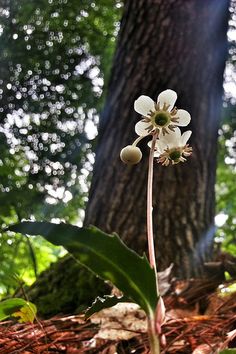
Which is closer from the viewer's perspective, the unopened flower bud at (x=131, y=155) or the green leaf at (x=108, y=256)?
the green leaf at (x=108, y=256)

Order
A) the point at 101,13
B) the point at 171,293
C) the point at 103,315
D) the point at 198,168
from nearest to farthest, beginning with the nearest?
the point at 103,315 < the point at 171,293 < the point at 198,168 < the point at 101,13

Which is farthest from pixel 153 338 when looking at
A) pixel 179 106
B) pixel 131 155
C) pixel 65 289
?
pixel 179 106

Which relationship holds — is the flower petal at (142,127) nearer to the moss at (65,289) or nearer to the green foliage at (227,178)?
the moss at (65,289)

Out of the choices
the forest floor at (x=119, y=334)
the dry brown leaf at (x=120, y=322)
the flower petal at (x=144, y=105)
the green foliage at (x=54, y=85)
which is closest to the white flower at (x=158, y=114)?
the flower petal at (x=144, y=105)

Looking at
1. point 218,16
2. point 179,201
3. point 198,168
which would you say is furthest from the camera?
point 218,16

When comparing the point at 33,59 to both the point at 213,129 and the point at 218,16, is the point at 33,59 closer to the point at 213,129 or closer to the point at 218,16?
the point at 218,16

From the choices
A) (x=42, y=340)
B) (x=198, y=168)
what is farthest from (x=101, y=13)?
(x=42, y=340)

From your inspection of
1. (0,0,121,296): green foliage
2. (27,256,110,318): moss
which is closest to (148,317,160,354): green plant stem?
(27,256,110,318): moss
